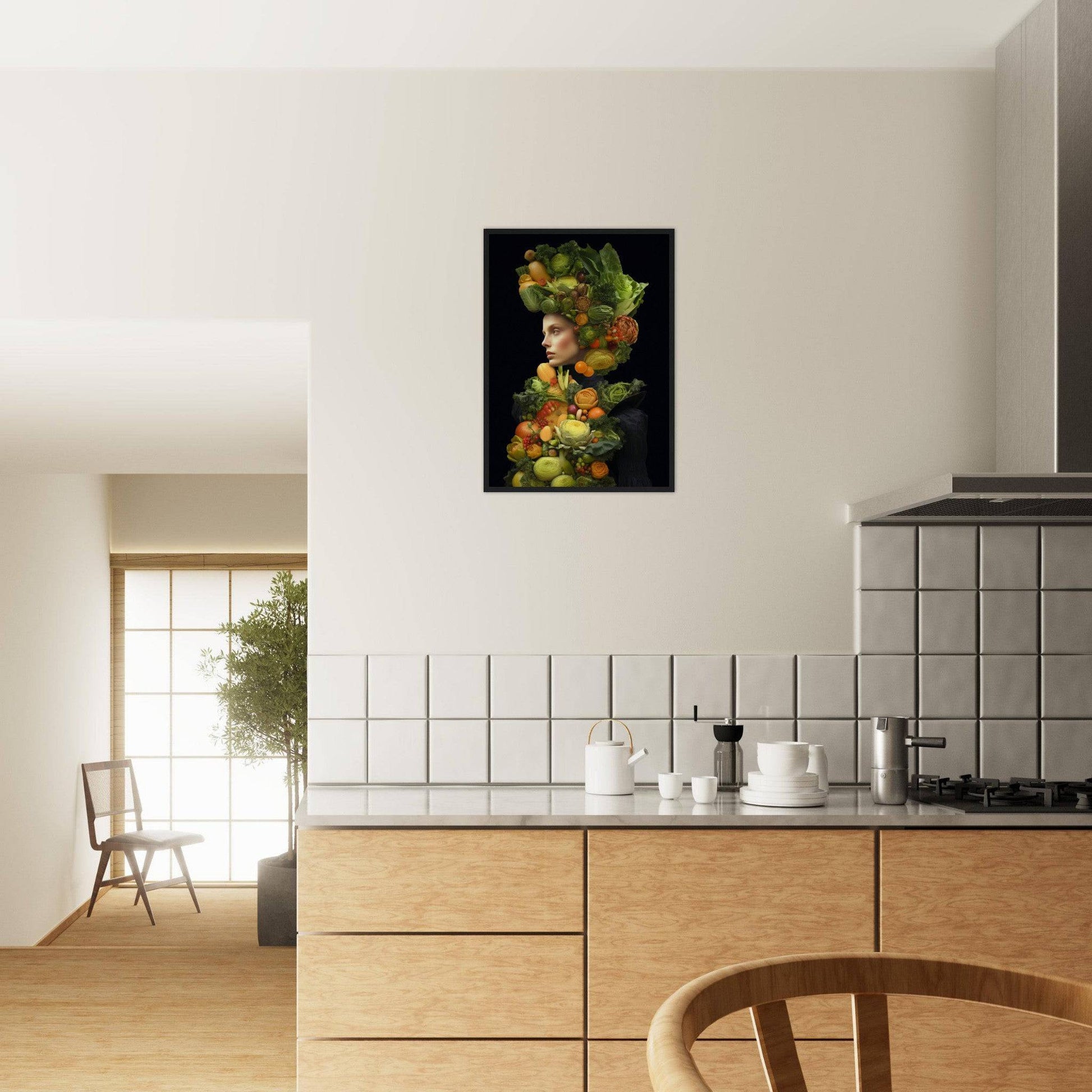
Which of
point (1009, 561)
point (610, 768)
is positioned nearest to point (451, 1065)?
point (610, 768)

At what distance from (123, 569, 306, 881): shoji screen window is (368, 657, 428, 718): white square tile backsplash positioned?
16.6 feet

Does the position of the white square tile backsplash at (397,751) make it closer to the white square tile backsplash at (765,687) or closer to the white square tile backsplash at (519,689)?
the white square tile backsplash at (519,689)

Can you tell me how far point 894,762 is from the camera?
2.37m

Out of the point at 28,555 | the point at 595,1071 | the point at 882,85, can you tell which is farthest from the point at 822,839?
the point at 28,555

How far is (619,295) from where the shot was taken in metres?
2.79

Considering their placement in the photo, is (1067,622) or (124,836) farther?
(124,836)

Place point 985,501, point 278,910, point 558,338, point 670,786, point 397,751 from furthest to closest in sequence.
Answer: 1. point 278,910
2. point 558,338
3. point 397,751
4. point 670,786
5. point 985,501

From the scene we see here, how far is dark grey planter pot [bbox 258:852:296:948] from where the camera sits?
4.70m

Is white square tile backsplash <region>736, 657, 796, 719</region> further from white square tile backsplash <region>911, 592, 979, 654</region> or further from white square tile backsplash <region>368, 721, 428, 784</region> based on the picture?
white square tile backsplash <region>368, 721, 428, 784</region>

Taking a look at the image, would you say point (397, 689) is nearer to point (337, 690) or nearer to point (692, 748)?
point (337, 690)

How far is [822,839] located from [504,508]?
Result: 111 cm

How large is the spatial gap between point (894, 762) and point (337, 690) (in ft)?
4.42

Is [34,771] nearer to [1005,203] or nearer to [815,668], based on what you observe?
[815,668]

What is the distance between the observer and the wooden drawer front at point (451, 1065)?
86.3 inches
